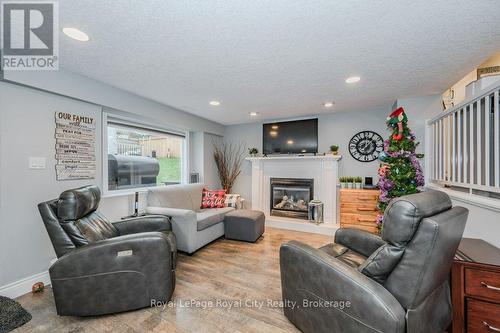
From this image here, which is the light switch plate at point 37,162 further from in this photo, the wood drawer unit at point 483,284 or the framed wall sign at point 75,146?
the wood drawer unit at point 483,284

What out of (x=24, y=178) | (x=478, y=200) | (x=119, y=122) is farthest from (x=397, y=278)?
(x=119, y=122)

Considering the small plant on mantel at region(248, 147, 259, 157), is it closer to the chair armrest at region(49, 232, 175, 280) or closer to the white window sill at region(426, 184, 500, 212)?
the chair armrest at region(49, 232, 175, 280)

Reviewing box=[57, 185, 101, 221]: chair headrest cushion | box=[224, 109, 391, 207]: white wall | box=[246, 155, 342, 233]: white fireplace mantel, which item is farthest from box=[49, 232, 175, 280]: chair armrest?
box=[224, 109, 391, 207]: white wall

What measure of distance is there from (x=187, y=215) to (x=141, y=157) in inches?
63.5

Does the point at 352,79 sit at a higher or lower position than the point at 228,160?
higher

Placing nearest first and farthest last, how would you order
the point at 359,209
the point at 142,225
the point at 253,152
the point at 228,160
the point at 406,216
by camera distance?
the point at 406,216
the point at 142,225
the point at 359,209
the point at 253,152
the point at 228,160

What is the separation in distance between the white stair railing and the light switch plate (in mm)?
4054

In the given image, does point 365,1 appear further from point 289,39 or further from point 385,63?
point 385,63

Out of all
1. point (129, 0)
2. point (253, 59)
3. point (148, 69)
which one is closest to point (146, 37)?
point (129, 0)

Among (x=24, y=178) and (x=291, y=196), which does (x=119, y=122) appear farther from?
(x=291, y=196)

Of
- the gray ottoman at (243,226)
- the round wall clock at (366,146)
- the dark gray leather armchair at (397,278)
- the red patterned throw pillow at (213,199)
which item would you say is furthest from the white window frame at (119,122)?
the round wall clock at (366,146)

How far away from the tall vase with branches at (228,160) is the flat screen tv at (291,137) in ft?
2.47

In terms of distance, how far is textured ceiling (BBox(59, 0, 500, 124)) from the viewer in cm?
141

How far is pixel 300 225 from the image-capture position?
412 centimetres
